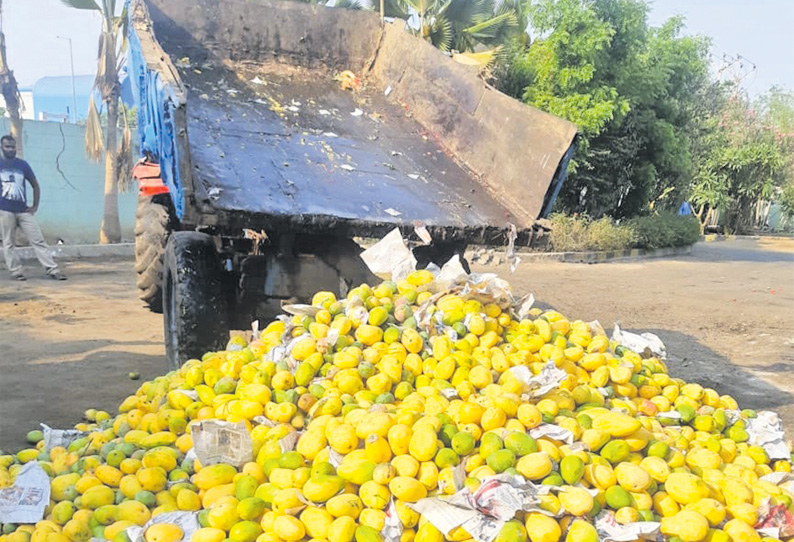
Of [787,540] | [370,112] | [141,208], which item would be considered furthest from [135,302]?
[787,540]

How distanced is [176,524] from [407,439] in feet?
2.56

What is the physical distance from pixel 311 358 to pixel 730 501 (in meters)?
1.60

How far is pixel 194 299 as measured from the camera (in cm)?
386

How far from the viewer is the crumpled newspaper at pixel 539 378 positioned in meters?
2.52

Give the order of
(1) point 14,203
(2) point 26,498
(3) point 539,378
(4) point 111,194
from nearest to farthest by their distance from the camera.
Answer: (2) point 26,498, (3) point 539,378, (1) point 14,203, (4) point 111,194

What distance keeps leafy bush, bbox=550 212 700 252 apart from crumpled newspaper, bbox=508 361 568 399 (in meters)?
13.3

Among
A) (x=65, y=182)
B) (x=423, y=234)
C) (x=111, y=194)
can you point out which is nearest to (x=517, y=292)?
(x=423, y=234)

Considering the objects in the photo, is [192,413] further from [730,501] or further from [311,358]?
[730,501]

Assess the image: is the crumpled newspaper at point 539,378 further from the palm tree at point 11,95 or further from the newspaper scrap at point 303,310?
the palm tree at point 11,95

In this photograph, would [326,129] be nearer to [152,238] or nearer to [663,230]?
[152,238]

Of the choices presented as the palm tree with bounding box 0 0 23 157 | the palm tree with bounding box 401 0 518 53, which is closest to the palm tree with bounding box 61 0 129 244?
the palm tree with bounding box 0 0 23 157

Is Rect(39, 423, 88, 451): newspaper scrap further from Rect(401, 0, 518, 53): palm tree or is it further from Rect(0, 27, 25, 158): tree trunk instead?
Rect(401, 0, 518, 53): palm tree

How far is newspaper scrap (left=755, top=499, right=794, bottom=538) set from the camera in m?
2.04

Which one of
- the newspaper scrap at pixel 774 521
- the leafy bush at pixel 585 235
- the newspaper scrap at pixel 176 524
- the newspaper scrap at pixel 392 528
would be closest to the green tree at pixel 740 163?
the leafy bush at pixel 585 235
